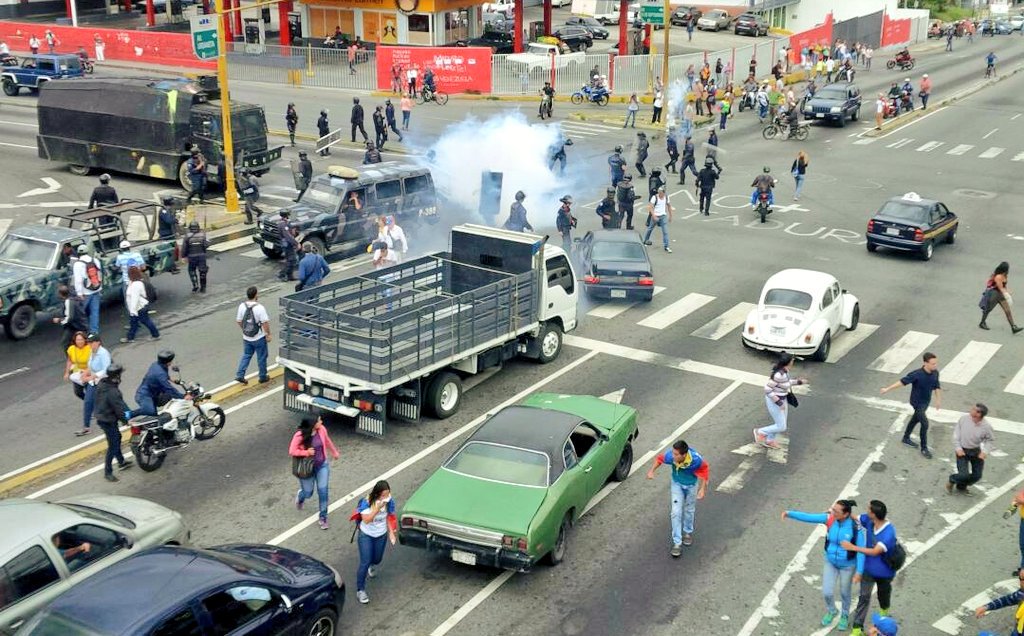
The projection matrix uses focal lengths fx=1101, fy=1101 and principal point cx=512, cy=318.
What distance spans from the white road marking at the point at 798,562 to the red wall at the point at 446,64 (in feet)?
125

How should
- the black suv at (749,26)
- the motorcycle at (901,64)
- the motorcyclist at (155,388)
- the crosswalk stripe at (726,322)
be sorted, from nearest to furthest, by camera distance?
the motorcyclist at (155,388)
the crosswalk stripe at (726,322)
the motorcycle at (901,64)
the black suv at (749,26)

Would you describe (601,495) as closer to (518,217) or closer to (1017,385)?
(1017,385)

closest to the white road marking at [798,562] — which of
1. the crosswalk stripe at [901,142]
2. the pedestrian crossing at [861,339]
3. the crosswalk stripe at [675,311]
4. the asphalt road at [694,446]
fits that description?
the asphalt road at [694,446]

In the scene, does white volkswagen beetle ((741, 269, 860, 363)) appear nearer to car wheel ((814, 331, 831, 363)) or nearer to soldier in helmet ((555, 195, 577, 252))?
car wheel ((814, 331, 831, 363))

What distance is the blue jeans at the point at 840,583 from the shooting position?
11.7m

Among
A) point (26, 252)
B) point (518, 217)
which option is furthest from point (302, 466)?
point (518, 217)

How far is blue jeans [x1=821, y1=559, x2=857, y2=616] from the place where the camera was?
11.7 meters

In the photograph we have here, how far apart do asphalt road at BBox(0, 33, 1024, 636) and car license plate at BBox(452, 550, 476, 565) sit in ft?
1.34

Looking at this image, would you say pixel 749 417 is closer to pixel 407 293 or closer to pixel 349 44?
pixel 407 293

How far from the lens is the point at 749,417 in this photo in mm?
17812

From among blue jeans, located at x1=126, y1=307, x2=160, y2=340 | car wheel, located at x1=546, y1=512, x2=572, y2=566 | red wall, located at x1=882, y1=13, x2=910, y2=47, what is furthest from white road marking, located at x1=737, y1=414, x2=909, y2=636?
red wall, located at x1=882, y1=13, x2=910, y2=47

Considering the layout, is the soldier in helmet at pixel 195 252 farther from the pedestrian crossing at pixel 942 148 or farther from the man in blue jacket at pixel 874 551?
the pedestrian crossing at pixel 942 148

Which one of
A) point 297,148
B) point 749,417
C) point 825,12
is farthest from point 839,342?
point 825,12

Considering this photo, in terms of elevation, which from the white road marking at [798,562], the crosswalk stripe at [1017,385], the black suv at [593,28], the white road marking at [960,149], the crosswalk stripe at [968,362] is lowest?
the crosswalk stripe at [1017,385]
